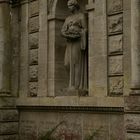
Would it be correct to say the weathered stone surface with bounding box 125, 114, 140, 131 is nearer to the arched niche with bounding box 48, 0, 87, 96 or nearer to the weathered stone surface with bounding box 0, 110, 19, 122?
the arched niche with bounding box 48, 0, 87, 96

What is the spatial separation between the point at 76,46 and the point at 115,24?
1.98 meters

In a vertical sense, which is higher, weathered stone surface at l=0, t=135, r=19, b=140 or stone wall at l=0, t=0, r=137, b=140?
stone wall at l=0, t=0, r=137, b=140

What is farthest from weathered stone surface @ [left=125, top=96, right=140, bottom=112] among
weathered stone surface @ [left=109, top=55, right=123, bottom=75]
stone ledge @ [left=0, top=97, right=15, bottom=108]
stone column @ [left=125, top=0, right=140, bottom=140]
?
stone ledge @ [left=0, top=97, right=15, bottom=108]

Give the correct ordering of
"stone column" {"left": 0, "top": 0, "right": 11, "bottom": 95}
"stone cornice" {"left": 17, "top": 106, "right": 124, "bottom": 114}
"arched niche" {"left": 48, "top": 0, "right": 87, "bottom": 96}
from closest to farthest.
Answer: "stone cornice" {"left": 17, "top": 106, "right": 124, "bottom": 114} → "arched niche" {"left": 48, "top": 0, "right": 87, "bottom": 96} → "stone column" {"left": 0, "top": 0, "right": 11, "bottom": 95}

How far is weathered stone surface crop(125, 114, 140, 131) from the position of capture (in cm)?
961

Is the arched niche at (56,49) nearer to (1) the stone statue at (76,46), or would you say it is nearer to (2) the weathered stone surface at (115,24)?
(1) the stone statue at (76,46)

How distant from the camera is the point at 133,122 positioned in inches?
382

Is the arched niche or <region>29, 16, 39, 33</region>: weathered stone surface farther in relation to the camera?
<region>29, 16, 39, 33</region>: weathered stone surface

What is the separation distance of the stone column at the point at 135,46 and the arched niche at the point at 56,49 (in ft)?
11.3

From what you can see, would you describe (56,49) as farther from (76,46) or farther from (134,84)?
(134,84)

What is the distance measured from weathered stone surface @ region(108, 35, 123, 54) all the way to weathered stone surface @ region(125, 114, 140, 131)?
1.78 metres

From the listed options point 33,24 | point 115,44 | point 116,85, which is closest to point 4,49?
point 33,24

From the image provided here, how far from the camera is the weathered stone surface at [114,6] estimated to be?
423 inches

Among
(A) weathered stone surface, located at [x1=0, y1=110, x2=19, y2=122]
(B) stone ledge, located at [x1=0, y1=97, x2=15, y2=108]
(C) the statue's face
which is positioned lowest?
(A) weathered stone surface, located at [x1=0, y1=110, x2=19, y2=122]
